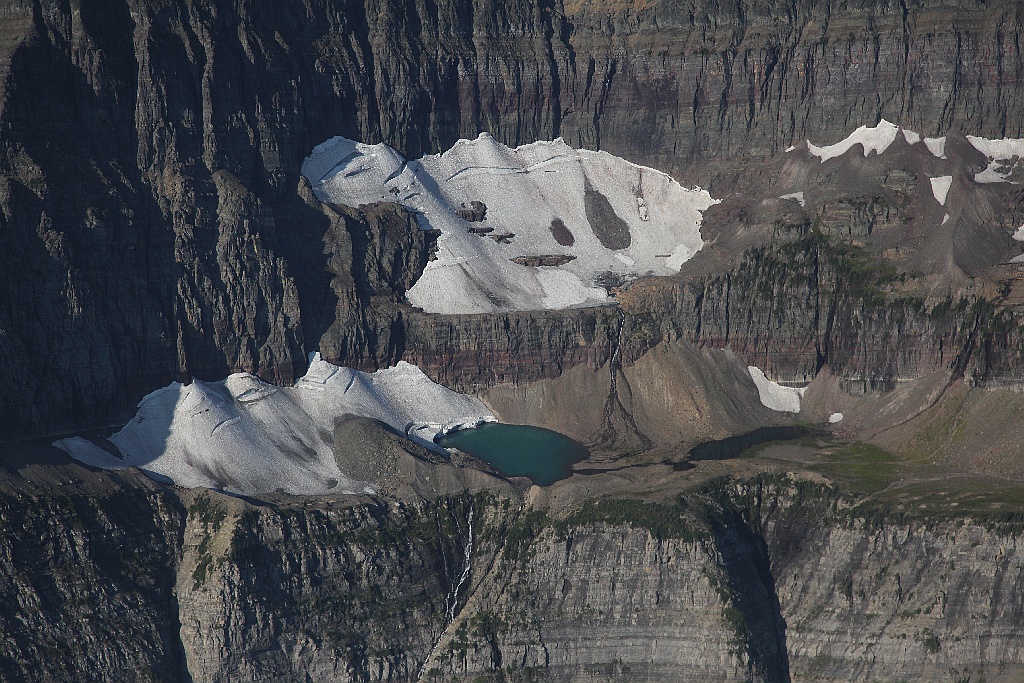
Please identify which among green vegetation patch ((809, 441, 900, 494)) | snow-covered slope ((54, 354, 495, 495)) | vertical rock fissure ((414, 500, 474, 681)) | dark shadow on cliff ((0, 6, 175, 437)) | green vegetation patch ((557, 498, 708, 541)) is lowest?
vertical rock fissure ((414, 500, 474, 681))

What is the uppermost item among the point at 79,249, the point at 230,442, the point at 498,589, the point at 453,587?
the point at 79,249

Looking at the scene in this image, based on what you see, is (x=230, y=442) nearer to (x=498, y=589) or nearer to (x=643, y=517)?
(x=498, y=589)

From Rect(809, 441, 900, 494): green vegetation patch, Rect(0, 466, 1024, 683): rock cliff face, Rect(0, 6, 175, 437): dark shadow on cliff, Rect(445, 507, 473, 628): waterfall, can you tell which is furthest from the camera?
Rect(809, 441, 900, 494): green vegetation patch

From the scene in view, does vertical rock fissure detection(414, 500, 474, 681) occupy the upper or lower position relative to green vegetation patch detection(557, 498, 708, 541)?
lower

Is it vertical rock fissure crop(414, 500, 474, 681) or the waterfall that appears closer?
vertical rock fissure crop(414, 500, 474, 681)

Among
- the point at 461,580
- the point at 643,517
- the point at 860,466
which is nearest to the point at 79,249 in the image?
the point at 461,580

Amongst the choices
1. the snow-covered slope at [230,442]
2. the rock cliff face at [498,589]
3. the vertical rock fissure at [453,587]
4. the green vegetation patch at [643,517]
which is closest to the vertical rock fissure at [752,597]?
the rock cliff face at [498,589]

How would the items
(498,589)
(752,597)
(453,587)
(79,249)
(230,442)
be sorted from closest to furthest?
(752,597) → (498,589) → (453,587) → (79,249) → (230,442)

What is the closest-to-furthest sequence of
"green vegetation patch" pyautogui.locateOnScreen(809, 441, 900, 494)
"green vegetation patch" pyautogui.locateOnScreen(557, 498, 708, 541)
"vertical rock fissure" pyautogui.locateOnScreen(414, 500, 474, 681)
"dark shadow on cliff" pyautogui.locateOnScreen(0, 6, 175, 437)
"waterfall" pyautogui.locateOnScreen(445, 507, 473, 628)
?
"vertical rock fissure" pyautogui.locateOnScreen(414, 500, 474, 681)
"green vegetation patch" pyautogui.locateOnScreen(557, 498, 708, 541)
"waterfall" pyautogui.locateOnScreen(445, 507, 473, 628)
"dark shadow on cliff" pyautogui.locateOnScreen(0, 6, 175, 437)
"green vegetation patch" pyautogui.locateOnScreen(809, 441, 900, 494)

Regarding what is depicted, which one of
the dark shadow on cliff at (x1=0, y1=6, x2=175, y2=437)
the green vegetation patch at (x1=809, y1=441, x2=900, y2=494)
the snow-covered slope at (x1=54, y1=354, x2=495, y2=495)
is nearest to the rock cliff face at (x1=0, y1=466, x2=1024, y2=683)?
the green vegetation patch at (x1=809, y1=441, x2=900, y2=494)

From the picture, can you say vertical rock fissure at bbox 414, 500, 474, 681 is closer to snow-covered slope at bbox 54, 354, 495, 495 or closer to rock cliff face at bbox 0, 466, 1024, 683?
rock cliff face at bbox 0, 466, 1024, 683
